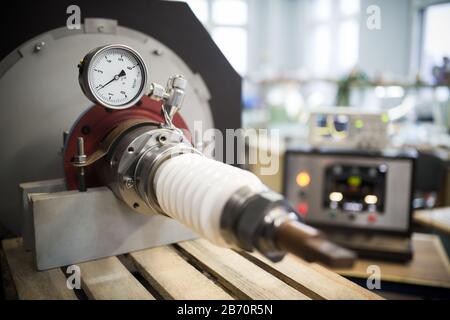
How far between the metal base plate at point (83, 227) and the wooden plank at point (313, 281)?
0.23 metres

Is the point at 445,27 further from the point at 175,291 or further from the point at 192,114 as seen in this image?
the point at 175,291

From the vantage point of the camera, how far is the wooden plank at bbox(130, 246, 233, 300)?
0.67 m

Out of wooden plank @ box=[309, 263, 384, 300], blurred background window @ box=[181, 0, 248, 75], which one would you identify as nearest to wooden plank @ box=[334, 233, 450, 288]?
wooden plank @ box=[309, 263, 384, 300]

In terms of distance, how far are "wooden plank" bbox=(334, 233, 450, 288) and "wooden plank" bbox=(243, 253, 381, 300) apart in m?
0.86

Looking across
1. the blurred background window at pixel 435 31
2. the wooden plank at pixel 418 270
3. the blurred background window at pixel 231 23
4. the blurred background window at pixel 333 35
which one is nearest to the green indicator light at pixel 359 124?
the wooden plank at pixel 418 270

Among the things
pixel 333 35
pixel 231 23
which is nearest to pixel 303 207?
pixel 333 35

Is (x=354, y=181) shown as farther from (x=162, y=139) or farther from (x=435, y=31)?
(x=435, y=31)

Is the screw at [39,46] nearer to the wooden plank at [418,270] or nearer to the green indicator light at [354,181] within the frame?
the wooden plank at [418,270]

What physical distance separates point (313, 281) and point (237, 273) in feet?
0.45

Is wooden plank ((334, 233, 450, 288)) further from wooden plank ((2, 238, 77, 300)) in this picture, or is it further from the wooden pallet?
wooden plank ((2, 238, 77, 300))

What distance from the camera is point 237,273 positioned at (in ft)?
2.42

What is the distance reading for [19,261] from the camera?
772 millimetres

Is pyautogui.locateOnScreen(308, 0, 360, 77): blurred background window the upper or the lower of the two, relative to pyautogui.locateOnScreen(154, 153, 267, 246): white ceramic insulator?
upper

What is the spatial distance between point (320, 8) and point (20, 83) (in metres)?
7.70
